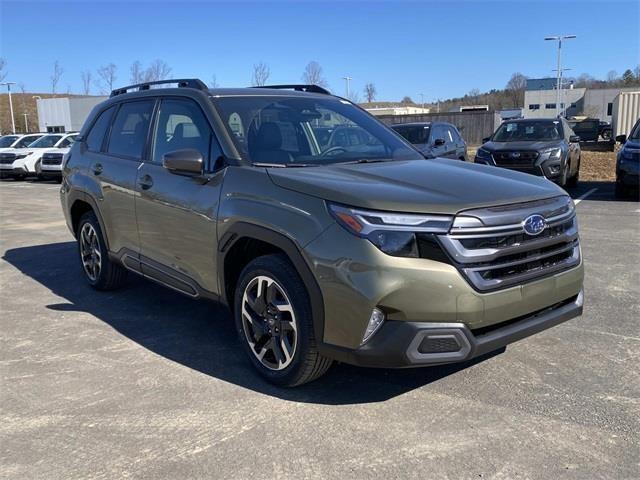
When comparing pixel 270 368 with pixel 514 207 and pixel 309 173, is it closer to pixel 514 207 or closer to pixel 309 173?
pixel 309 173

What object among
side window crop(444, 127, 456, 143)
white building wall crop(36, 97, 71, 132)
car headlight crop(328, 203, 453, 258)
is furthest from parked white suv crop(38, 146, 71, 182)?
white building wall crop(36, 97, 71, 132)

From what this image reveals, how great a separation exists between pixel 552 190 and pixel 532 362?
119 cm

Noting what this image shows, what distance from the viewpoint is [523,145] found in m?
12.7

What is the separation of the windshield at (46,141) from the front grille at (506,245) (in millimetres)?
21808

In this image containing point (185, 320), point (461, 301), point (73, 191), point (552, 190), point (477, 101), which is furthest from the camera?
point (477, 101)

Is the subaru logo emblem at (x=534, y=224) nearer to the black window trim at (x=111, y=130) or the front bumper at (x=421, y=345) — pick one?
the front bumper at (x=421, y=345)

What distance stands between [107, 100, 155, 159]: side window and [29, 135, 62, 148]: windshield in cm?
1835

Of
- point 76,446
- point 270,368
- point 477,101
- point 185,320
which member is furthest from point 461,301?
point 477,101

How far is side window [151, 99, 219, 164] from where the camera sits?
4156 millimetres

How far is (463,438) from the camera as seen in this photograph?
119 inches

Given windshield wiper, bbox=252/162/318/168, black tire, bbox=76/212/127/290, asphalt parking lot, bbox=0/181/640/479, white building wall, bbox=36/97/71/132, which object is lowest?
asphalt parking lot, bbox=0/181/640/479

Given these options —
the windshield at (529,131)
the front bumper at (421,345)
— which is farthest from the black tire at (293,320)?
the windshield at (529,131)

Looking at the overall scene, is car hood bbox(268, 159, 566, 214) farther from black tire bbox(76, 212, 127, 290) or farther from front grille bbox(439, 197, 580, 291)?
black tire bbox(76, 212, 127, 290)

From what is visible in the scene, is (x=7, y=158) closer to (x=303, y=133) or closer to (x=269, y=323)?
(x=303, y=133)
